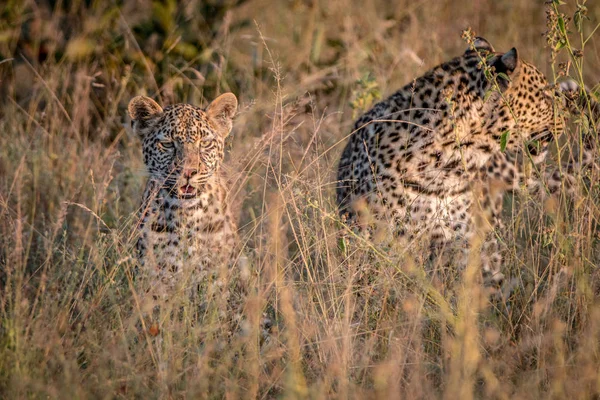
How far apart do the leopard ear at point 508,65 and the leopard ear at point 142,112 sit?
2493 mm

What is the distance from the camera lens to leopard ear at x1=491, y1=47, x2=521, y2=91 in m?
6.23

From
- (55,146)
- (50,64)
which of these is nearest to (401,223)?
(55,146)

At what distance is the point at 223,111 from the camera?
6.56 metres

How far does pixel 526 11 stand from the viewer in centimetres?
1200

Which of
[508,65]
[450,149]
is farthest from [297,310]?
[508,65]

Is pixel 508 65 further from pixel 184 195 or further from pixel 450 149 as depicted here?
pixel 184 195

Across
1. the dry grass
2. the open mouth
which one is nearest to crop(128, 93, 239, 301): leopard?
the open mouth

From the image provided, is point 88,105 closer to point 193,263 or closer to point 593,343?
point 193,263

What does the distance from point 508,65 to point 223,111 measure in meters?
2.12

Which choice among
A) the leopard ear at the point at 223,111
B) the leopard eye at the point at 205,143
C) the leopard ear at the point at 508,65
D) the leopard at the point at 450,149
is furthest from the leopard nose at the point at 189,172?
the leopard ear at the point at 508,65

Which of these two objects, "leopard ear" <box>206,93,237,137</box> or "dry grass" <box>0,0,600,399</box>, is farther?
"leopard ear" <box>206,93,237,137</box>

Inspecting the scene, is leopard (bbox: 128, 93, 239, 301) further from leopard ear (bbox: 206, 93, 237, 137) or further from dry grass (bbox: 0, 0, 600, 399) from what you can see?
dry grass (bbox: 0, 0, 600, 399)

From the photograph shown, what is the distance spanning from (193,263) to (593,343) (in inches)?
94.9

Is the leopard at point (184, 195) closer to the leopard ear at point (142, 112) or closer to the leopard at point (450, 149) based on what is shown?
the leopard ear at point (142, 112)
